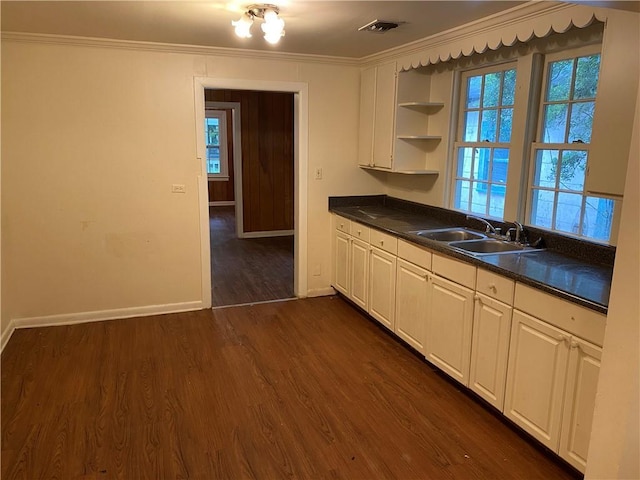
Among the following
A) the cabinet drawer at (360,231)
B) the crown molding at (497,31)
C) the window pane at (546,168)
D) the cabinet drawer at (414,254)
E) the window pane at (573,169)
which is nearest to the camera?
the crown molding at (497,31)

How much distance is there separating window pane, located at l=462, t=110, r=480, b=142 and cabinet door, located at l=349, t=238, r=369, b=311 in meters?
1.16

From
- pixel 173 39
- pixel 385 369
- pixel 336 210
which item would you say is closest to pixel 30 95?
pixel 173 39

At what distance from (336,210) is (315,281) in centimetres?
74

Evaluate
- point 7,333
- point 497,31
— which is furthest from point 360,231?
point 7,333

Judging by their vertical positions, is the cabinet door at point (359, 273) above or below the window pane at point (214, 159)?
below

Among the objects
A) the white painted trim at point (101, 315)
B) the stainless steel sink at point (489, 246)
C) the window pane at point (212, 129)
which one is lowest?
the white painted trim at point (101, 315)

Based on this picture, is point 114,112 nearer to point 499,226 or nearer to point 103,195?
point 103,195

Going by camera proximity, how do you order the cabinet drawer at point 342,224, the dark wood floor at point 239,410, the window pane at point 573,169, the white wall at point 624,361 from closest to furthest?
1. the white wall at point 624,361
2. the dark wood floor at point 239,410
3. the window pane at point 573,169
4. the cabinet drawer at point 342,224

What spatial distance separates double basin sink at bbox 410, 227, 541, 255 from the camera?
118 inches

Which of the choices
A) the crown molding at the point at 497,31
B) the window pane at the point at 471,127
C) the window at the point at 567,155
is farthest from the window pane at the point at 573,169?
the window pane at the point at 471,127

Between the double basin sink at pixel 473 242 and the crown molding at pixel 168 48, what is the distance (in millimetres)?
1880

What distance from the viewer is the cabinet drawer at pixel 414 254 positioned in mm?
3137

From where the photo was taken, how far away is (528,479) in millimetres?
2207

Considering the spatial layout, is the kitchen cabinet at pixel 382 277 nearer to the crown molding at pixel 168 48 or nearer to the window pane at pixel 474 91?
the window pane at pixel 474 91
